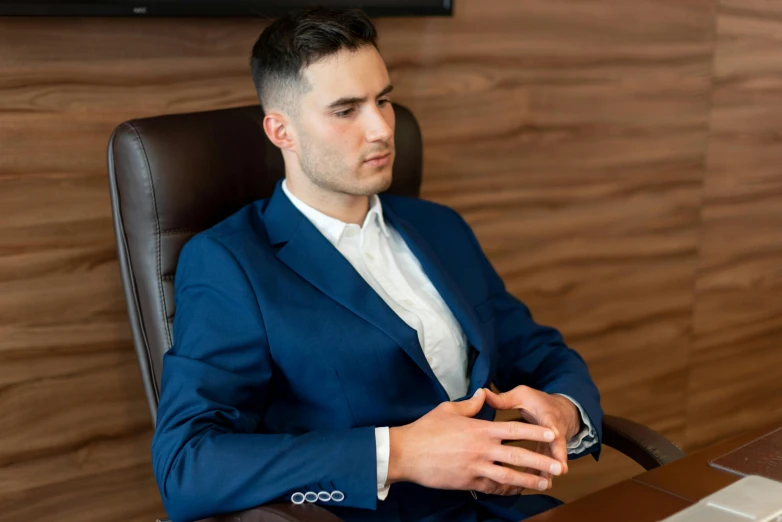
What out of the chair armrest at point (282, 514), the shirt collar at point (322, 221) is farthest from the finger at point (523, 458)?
the shirt collar at point (322, 221)

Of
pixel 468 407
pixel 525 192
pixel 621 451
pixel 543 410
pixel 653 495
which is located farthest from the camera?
pixel 525 192

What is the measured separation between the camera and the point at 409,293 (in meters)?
1.80

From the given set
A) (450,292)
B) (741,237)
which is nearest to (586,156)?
(741,237)

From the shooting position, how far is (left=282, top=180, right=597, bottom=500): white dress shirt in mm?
1763

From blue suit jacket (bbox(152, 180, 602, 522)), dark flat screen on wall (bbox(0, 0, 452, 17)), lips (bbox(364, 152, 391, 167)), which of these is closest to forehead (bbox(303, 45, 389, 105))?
lips (bbox(364, 152, 391, 167))

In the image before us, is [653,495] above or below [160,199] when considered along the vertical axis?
below

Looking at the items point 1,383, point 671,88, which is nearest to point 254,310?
point 1,383

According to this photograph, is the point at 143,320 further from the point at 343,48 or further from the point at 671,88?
the point at 671,88

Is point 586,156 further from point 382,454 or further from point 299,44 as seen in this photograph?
point 382,454

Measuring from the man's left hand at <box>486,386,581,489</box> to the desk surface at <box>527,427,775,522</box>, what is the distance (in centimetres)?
22

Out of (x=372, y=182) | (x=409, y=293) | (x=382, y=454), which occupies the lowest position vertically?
(x=382, y=454)

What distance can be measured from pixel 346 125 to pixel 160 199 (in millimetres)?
365

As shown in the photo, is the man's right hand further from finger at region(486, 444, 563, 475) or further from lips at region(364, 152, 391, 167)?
lips at region(364, 152, 391, 167)

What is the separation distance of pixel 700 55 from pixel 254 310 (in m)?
1.90
